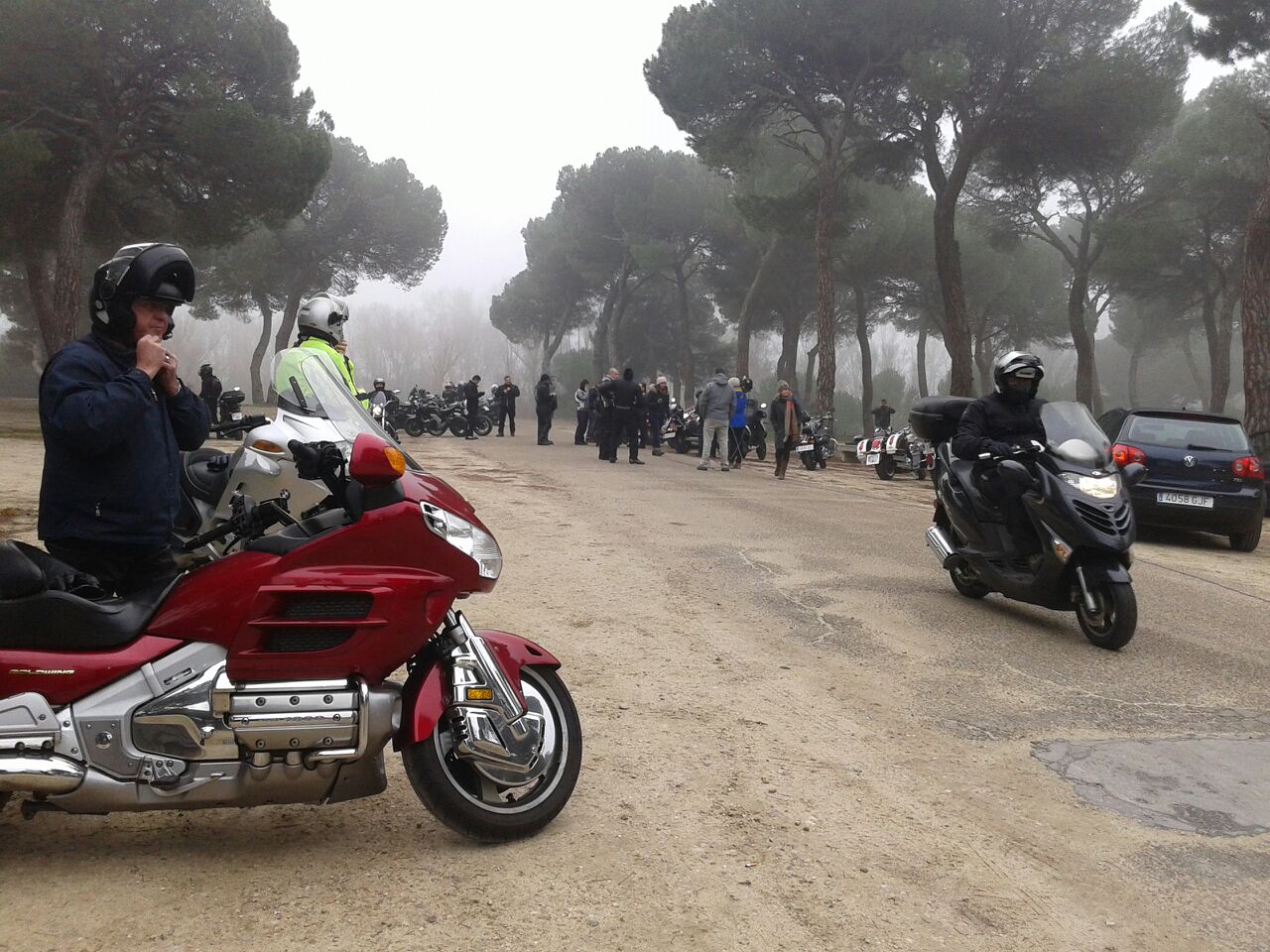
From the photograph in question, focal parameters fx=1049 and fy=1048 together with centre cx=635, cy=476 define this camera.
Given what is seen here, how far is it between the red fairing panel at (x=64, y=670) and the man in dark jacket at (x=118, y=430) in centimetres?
29

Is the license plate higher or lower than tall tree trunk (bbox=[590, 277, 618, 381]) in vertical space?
lower

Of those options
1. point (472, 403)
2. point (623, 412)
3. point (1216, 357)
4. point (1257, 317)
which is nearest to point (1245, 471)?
point (1257, 317)

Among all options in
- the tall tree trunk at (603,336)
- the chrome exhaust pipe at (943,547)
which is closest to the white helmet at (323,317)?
the chrome exhaust pipe at (943,547)

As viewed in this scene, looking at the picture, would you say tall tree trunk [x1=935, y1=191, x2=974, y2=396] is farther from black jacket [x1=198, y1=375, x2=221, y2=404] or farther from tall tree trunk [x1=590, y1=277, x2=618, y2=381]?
tall tree trunk [x1=590, y1=277, x2=618, y2=381]

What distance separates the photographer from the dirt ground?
2.56m

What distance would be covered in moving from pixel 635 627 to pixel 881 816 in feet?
8.15

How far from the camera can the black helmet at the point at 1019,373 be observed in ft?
20.7

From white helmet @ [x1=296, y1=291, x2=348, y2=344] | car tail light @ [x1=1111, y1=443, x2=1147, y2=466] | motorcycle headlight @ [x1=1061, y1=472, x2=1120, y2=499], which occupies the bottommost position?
motorcycle headlight @ [x1=1061, y1=472, x2=1120, y2=499]

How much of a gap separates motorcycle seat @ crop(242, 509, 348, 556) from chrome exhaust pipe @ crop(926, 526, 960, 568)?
487 centimetres

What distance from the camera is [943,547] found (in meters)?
6.89

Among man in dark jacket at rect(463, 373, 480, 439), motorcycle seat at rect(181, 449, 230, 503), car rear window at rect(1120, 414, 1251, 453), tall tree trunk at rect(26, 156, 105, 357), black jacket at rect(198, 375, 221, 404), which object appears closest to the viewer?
motorcycle seat at rect(181, 449, 230, 503)

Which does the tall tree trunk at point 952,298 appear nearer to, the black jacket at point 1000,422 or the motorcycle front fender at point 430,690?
the black jacket at point 1000,422

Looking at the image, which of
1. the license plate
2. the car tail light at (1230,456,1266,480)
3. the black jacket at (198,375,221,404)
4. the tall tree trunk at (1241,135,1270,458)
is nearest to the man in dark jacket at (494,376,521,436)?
the black jacket at (198,375,221,404)

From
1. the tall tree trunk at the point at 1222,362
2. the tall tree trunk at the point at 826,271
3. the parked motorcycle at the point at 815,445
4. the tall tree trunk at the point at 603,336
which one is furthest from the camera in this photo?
the tall tree trunk at the point at 603,336
